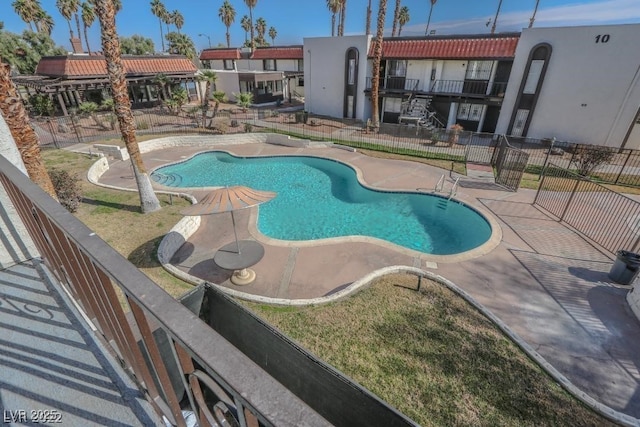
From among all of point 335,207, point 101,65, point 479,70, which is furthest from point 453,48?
point 101,65

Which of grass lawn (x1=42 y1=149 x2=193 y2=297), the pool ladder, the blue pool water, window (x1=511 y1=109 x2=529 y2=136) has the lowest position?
the blue pool water

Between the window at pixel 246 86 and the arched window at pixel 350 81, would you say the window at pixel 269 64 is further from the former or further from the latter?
the arched window at pixel 350 81

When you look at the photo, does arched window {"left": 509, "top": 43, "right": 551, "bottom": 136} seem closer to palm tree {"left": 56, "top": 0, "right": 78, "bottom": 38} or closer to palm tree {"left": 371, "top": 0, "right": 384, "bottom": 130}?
palm tree {"left": 371, "top": 0, "right": 384, "bottom": 130}

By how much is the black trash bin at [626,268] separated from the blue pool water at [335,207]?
3.76m

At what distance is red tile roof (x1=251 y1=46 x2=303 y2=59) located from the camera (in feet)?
137

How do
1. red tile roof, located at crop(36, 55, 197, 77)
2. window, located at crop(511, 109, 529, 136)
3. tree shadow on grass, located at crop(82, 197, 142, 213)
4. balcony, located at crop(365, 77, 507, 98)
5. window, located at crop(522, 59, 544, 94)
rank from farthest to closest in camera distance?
red tile roof, located at crop(36, 55, 197, 77) < balcony, located at crop(365, 77, 507, 98) < window, located at crop(511, 109, 529, 136) < window, located at crop(522, 59, 544, 94) < tree shadow on grass, located at crop(82, 197, 142, 213)

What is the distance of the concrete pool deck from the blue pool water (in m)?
1.53

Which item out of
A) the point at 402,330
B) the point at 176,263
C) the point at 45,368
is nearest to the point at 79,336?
the point at 45,368

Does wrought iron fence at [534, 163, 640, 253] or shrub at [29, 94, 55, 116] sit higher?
shrub at [29, 94, 55, 116]

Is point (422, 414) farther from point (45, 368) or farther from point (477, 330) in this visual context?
point (45, 368)

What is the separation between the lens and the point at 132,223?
38.0 feet

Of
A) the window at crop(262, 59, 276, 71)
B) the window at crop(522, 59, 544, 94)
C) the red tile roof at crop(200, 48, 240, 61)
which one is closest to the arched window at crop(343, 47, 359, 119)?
the window at crop(522, 59, 544, 94)

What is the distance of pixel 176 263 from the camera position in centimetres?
969

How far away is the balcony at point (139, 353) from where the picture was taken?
3.00 feet
